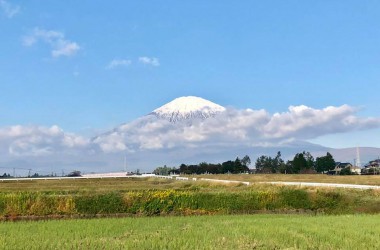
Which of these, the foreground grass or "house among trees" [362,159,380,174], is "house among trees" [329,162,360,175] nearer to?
"house among trees" [362,159,380,174]

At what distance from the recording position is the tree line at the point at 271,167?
122250 mm

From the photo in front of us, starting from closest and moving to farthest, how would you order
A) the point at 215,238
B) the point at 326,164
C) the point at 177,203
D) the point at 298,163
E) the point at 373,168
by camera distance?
the point at 215,238 → the point at 177,203 → the point at 373,168 → the point at 298,163 → the point at 326,164

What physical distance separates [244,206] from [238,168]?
108 m

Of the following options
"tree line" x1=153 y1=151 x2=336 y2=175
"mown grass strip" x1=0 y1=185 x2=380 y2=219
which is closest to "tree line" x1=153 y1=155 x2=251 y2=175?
"tree line" x1=153 y1=151 x2=336 y2=175

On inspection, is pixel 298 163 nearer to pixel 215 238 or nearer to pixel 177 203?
pixel 177 203

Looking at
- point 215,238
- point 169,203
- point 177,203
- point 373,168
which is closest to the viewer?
point 215,238

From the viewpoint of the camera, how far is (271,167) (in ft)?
459

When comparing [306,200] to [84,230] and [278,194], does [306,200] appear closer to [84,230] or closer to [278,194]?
[278,194]

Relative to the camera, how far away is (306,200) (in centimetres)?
2495

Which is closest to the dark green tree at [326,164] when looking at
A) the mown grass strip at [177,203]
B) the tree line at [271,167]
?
the tree line at [271,167]

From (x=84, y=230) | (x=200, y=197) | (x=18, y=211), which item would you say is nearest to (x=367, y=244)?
(x=84, y=230)

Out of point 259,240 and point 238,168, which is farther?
point 238,168

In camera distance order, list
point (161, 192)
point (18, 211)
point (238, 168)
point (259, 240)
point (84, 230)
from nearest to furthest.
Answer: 1. point (259, 240)
2. point (84, 230)
3. point (18, 211)
4. point (161, 192)
5. point (238, 168)

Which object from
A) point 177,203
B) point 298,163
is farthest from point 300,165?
point 177,203
